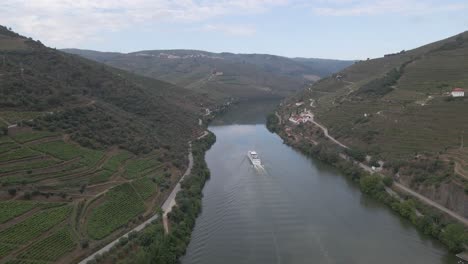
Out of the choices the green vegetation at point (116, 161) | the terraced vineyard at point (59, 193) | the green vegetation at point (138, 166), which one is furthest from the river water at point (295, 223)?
the green vegetation at point (116, 161)

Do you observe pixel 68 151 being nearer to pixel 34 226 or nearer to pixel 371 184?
pixel 34 226

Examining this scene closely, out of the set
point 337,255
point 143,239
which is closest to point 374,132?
point 337,255

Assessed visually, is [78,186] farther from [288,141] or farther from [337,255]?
[288,141]

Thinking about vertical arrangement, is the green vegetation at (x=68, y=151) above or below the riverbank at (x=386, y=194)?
above

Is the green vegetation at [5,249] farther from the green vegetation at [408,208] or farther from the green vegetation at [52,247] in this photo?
the green vegetation at [408,208]

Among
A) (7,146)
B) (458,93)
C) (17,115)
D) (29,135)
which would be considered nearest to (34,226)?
(7,146)

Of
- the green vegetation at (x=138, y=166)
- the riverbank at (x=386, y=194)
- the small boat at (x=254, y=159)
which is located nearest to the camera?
the riverbank at (x=386, y=194)

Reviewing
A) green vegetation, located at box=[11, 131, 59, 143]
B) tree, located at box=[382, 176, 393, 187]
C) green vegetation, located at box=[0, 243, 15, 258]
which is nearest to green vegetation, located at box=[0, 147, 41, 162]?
green vegetation, located at box=[11, 131, 59, 143]

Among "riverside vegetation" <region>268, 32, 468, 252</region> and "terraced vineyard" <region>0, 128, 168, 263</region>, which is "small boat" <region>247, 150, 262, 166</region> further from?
"terraced vineyard" <region>0, 128, 168, 263</region>
